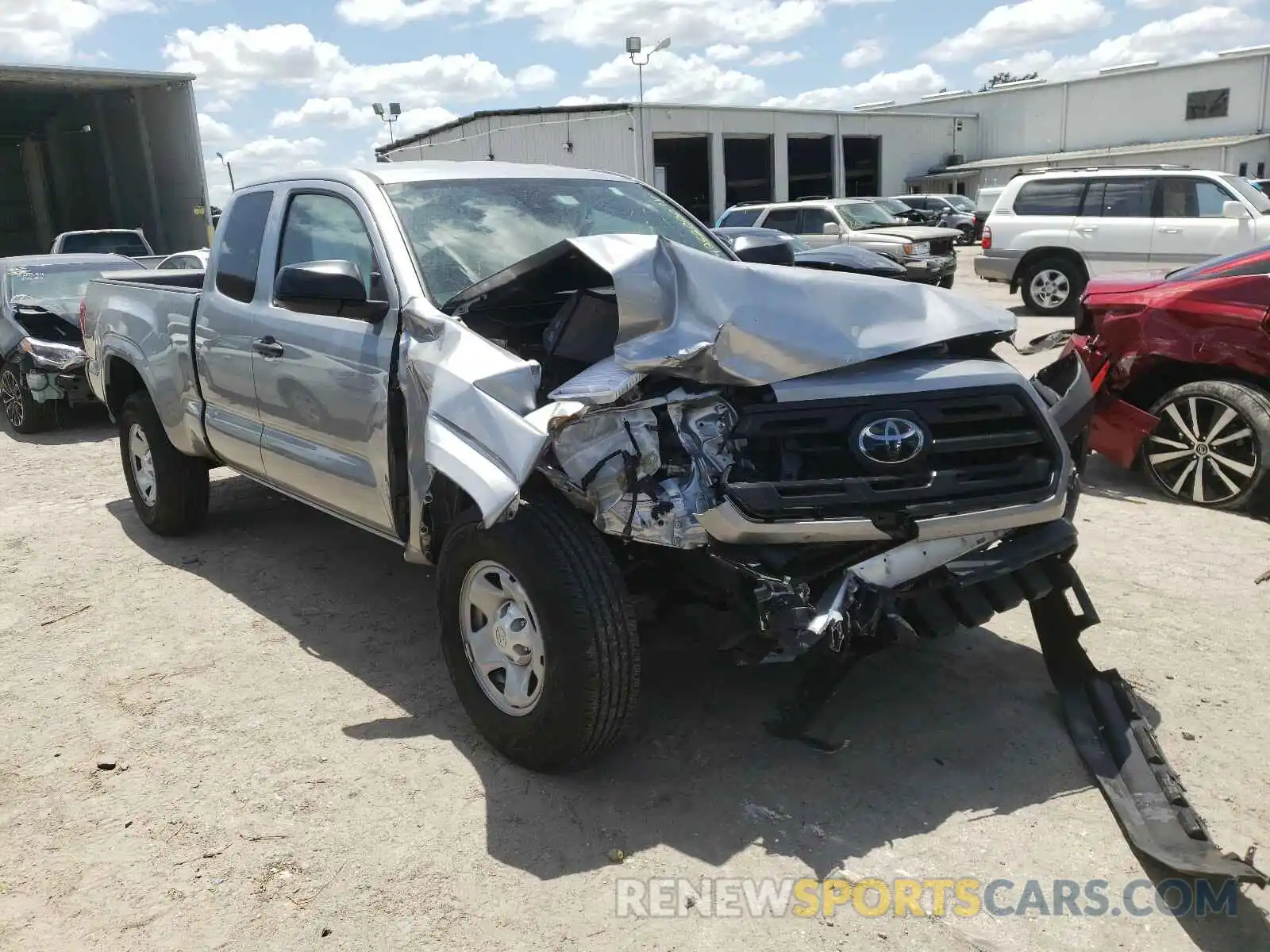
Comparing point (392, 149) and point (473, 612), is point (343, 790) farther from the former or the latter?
point (392, 149)

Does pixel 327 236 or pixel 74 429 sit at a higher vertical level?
pixel 327 236

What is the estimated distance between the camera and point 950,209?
31016mm

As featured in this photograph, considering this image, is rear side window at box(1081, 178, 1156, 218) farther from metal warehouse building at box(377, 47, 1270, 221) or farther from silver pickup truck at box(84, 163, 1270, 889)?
metal warehouse building at box(377, 47, 1270, 221)

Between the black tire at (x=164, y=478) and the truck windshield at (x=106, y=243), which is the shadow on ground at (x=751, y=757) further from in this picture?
the truck windshield at (x=106, y=243)

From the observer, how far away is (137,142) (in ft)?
67.5

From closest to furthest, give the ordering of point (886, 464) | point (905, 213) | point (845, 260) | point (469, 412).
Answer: point (886, 464) → point (469, 412) → point (845, 260) → point (905, 213)

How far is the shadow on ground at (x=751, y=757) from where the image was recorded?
294cm

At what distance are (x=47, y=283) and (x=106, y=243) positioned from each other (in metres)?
9.33

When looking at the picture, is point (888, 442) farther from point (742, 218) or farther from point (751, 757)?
point (742, 218)

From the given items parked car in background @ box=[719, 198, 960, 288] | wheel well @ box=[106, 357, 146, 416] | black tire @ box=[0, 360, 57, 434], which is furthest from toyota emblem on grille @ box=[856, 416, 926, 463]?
parked car in background @ box=[719, 198, 960, 288]

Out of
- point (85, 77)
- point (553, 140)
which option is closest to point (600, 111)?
point (553, 140)

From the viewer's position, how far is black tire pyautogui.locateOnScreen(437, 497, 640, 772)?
291 centimetres

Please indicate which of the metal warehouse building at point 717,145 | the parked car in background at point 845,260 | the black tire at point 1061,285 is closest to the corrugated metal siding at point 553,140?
the metal warehouse building at point 717,145

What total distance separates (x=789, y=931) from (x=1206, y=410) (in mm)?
4360
